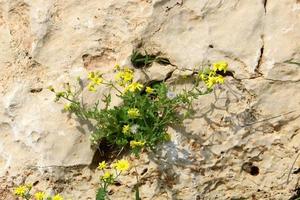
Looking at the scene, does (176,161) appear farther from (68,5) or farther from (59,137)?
(68,5)

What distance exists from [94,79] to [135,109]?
1.06 ft

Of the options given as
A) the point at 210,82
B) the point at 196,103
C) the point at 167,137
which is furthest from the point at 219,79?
the point at 167,137

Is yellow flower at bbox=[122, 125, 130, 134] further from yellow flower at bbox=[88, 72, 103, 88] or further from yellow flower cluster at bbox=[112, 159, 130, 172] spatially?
yellow flower at bbox=[88, 72, 103, 88]

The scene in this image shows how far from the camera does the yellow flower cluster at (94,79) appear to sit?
3.76m

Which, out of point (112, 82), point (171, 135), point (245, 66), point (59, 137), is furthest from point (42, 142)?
point (245, 66)

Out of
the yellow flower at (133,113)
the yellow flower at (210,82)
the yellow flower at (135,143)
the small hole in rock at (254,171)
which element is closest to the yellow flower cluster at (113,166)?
the yellow flower at (135,143)

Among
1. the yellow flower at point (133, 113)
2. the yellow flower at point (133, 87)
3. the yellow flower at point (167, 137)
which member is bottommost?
the yellow flower at point (167, 137)

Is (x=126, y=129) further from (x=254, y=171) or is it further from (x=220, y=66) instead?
(x=254, y=171)

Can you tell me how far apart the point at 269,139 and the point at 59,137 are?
1.32 m

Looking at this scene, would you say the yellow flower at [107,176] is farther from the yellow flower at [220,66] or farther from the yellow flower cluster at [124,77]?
the yellow flower at [220,66]

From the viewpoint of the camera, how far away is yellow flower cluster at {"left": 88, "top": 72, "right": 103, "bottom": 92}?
3.76 meters

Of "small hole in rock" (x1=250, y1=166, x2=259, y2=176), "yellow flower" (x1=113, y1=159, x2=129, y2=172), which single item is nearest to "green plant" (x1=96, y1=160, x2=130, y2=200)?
"yellow flower" (x1=113, y1=159, x2=129, y2=172)

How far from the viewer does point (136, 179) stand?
Answer: 12.5 feet

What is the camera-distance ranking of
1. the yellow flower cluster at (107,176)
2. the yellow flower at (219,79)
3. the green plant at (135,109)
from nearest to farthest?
the yellow flower cluster at (107,176) → the yellow flower at (219,79) → the green plant at (135,109)
